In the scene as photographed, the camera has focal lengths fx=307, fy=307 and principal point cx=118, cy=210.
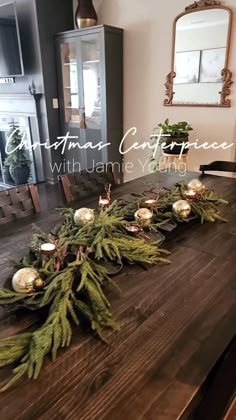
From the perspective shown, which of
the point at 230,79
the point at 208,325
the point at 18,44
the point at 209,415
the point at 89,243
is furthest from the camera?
the point at 18,44

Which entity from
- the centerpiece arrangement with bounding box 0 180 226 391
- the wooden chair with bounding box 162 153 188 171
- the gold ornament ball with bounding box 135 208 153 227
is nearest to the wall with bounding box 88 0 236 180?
the wooden chair with bounding box 162 153 188 171

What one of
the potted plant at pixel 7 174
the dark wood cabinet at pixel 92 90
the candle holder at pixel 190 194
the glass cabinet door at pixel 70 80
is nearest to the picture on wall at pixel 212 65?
the dark wood cabinet at pixel 92 90

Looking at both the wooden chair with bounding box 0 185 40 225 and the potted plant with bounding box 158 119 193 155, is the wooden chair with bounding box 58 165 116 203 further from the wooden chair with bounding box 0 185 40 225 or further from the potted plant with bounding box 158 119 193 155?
the potted plant with bounding box 158 119 193 155

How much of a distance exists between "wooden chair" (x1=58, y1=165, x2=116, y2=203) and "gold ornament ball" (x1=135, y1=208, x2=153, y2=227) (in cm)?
60

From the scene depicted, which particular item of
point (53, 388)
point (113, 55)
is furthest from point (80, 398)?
point (113, 55)

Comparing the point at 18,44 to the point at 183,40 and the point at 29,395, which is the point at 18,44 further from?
the point at 29,395

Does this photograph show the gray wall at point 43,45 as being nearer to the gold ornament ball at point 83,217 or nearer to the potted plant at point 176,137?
the potted plant at point 176,137

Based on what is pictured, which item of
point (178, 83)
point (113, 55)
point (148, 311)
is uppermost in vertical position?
point (113, 55)

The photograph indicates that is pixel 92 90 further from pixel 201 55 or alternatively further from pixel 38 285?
pixel 38 285

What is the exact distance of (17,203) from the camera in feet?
5.11

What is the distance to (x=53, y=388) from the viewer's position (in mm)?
628

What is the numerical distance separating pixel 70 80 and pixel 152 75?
112 centimetres

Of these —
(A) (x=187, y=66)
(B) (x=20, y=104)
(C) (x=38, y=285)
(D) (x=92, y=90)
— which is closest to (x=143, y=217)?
(C) (x=38, y=285)

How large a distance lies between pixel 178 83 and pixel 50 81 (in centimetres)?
167
